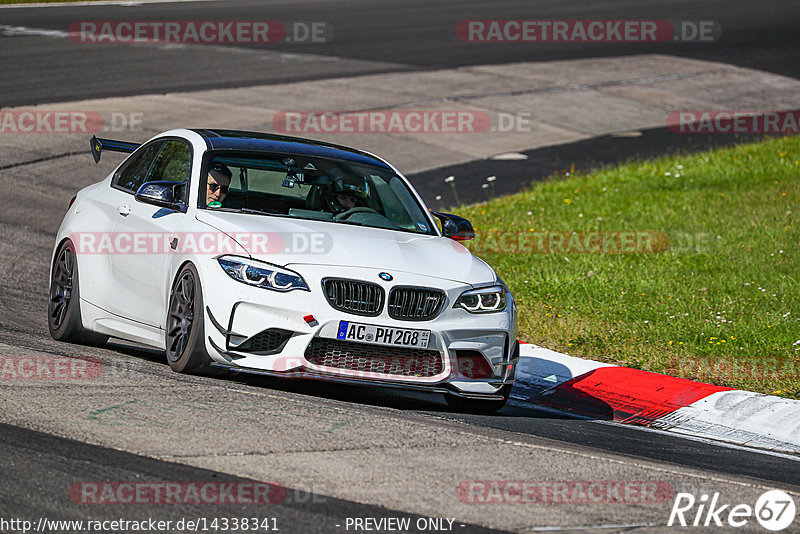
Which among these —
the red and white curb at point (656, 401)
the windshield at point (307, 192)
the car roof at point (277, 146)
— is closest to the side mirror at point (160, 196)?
the windshield at point (307, 192)

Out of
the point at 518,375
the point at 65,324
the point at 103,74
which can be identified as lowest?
the point at 518,375

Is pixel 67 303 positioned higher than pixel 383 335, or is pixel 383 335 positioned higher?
pixel 383 335

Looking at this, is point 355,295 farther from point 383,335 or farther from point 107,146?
point 107,146

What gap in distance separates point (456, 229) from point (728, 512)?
11.9 feet

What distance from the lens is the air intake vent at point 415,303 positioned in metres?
7.19

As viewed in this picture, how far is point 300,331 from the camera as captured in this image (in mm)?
6965

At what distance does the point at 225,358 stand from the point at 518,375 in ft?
10.5

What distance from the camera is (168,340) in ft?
24.8

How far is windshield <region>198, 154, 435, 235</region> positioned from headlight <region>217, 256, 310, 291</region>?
885mm

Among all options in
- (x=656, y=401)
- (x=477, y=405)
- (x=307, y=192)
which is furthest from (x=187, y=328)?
(x=656, y=401)

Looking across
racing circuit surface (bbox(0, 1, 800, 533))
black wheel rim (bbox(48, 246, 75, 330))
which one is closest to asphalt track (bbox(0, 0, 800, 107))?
black wheel rim (bbox(48, 246, 75, 330))

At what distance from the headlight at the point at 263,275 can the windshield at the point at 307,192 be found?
0.88 metres

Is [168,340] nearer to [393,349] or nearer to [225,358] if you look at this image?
[225,358]

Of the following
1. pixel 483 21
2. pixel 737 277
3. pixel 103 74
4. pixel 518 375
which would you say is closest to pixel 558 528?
pixel 518 375
